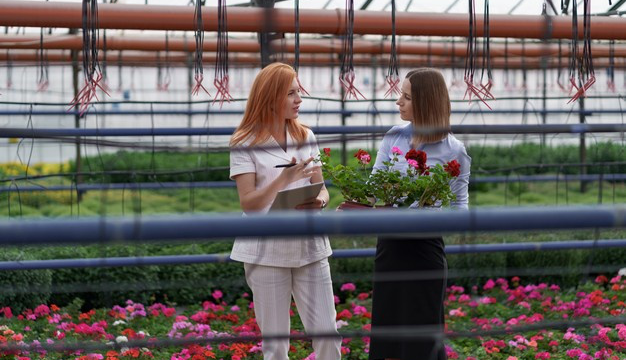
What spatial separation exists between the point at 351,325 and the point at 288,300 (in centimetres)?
157

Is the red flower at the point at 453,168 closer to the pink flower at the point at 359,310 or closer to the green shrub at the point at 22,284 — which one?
the pink flower at the point at 359,310

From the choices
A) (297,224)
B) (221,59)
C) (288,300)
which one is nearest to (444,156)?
(288,300)

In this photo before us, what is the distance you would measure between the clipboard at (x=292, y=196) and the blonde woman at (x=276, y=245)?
0.34 feet

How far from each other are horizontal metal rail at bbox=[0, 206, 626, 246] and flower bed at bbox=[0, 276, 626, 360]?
2.14 meters

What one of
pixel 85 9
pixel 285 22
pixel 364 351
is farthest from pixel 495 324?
pixel 85 9

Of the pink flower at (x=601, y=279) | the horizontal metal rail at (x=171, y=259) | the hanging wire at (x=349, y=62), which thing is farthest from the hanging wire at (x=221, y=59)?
the pink flower at (x=601, y=279)

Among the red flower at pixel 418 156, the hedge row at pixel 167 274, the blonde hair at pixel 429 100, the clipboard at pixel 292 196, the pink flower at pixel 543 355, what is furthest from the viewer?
the hedge row at pixel 167 274

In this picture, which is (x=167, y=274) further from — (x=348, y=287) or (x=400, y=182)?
(x=400, y=182)

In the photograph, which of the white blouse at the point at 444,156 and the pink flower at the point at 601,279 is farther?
the pink flower at the point at 601,279

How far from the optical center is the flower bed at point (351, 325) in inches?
148

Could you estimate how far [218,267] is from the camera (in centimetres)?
558

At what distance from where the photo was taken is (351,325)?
4387 mm

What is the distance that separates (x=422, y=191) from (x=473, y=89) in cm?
112

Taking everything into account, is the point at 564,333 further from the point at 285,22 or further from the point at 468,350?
the point at 285,22
